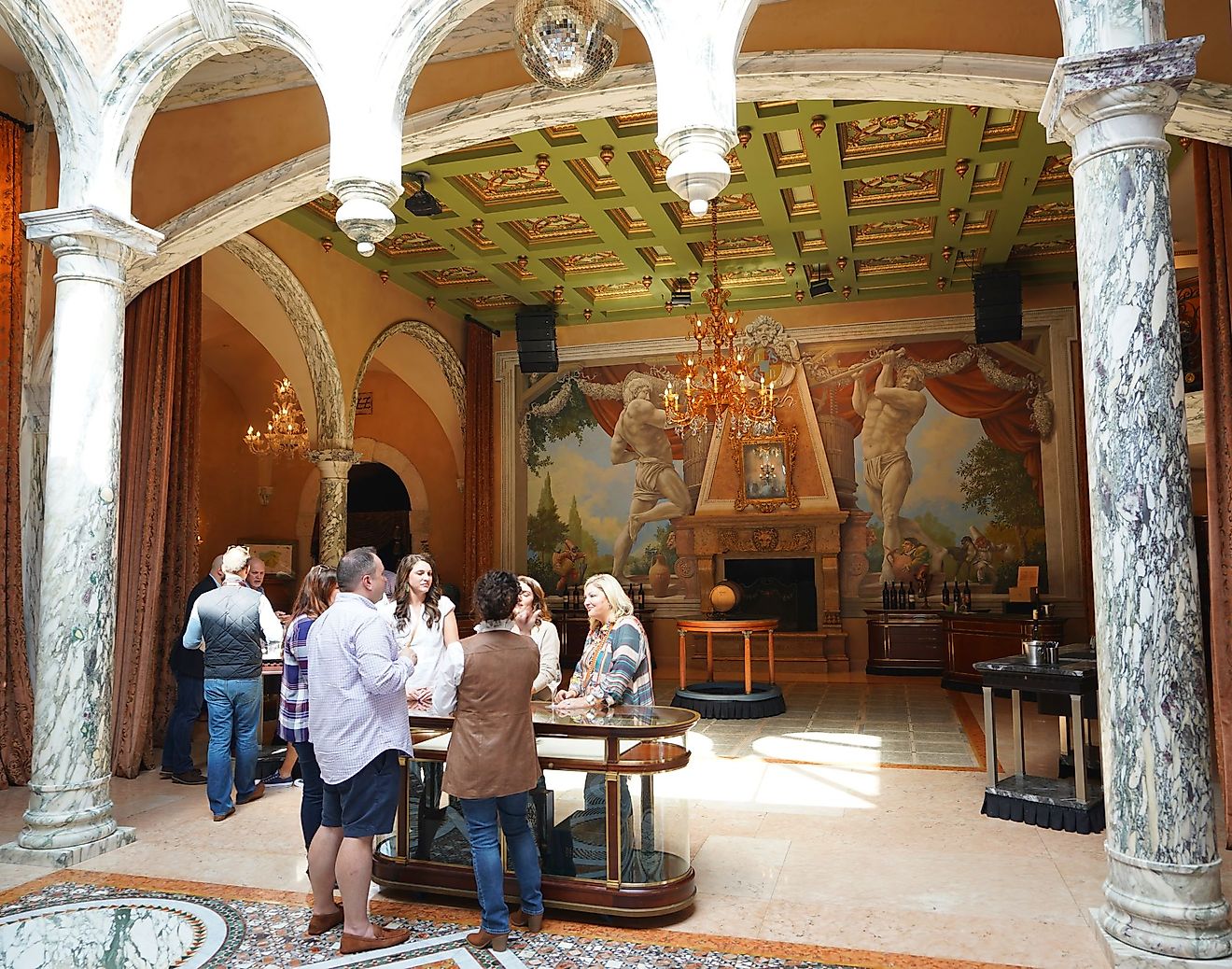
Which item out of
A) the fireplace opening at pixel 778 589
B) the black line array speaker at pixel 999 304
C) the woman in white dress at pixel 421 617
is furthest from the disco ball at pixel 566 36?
the fireplace opening at pixel 778 589

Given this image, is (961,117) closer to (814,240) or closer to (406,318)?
(814,240)

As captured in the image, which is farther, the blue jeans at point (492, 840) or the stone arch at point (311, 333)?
the stone arch at point (311, 333)

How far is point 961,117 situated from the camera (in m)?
7.52

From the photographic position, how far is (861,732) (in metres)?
8.06

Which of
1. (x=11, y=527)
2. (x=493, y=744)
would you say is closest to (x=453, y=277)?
(x=11, y=527)

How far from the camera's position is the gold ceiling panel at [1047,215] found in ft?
31.2

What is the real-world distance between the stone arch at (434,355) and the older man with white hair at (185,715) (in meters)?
4.31

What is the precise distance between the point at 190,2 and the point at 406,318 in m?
6.89

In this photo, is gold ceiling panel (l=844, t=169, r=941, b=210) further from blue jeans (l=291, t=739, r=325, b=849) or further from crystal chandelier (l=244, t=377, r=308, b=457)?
blue jeans (l=291, t=739, r=325, b=849)

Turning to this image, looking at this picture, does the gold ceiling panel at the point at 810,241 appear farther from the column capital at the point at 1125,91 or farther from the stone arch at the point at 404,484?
the stone arch at the point at 404,484

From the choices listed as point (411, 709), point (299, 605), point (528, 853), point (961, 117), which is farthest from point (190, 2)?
point (961, 117)

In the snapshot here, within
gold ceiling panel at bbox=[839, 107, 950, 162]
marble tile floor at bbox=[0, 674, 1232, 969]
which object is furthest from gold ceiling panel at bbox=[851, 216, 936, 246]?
marble tile floor at bbox=[0, 674, 1232, 969]

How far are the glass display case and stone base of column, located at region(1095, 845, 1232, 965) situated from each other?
1.66m

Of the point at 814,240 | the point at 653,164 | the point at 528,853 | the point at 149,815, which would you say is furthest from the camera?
the point at 814,240
